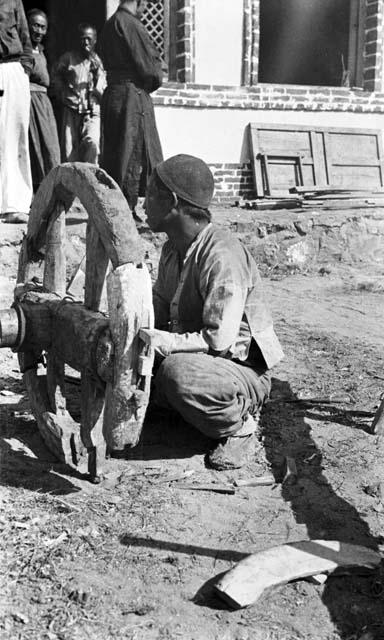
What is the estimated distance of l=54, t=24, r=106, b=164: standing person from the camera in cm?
926

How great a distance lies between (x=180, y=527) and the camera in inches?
130

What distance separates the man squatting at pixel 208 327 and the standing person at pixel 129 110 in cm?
426

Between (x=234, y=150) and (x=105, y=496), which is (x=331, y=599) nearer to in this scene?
(x=105, y=496)

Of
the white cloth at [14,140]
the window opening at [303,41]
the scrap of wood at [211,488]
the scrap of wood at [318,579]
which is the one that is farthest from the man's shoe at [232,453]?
the window opening at [303,41]

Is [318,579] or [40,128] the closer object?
[318,579]

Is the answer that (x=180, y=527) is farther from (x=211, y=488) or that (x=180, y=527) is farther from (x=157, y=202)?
(x=157, y=202)

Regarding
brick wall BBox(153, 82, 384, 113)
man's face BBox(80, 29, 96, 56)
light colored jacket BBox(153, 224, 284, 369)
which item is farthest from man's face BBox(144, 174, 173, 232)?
brick wall BBox(153, 82, 384, 113)

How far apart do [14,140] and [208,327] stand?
4743mm

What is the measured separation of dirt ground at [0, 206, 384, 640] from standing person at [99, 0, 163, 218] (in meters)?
3.56

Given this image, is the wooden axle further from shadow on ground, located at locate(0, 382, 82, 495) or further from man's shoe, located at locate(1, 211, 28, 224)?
man's shoe, located at locate(1, 211, 28, 224)

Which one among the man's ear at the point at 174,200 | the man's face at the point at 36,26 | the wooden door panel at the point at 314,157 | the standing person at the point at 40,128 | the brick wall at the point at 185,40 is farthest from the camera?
the wooden door panel at the point at 314,157

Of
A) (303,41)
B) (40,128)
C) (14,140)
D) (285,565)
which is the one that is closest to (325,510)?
(285,565)

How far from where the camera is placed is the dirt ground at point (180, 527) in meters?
2.67

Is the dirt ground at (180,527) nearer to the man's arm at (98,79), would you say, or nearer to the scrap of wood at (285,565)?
the scrap of wood at (285,565)
